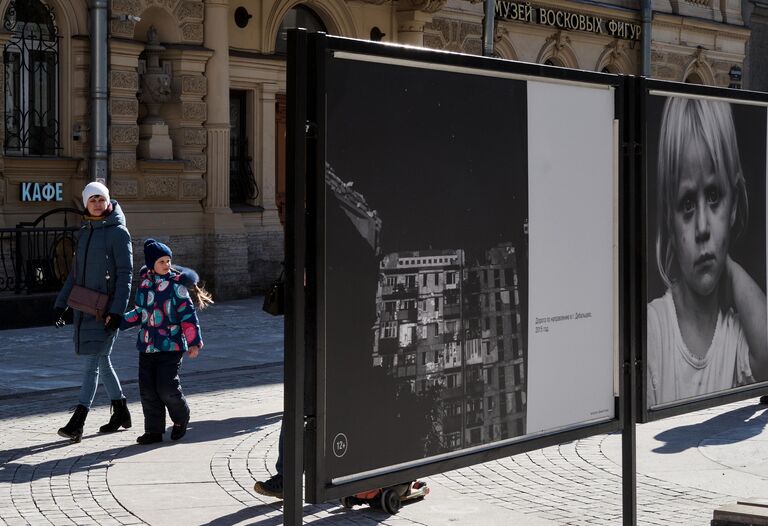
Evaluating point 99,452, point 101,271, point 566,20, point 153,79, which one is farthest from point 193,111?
point 99,452

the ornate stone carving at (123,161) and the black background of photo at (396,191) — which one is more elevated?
the ornate stone carving at (123,161)

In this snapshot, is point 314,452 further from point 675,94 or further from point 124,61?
point 124,61

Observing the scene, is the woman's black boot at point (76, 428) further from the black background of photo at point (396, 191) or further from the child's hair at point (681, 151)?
the black background of photo at point (396, 191)

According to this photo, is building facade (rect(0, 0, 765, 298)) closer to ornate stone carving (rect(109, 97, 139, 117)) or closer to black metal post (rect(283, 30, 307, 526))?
ornate stone carving (rect(109, 97, 139, 117))

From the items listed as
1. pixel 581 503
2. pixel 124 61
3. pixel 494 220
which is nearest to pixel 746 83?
pixel 124 61

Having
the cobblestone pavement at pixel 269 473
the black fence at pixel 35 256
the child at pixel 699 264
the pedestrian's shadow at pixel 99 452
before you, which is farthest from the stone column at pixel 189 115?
the child at pixel 699 264

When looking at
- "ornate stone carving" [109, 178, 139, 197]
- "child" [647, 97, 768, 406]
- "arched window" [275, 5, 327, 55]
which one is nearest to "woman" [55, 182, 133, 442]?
"child" [647, 97, 768, 406]

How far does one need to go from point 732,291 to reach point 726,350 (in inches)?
10.7

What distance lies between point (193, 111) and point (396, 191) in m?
16.7

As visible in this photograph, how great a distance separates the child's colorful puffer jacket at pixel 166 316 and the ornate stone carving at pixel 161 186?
1091cm

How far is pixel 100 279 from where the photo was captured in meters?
9.77

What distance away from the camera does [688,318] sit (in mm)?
6207

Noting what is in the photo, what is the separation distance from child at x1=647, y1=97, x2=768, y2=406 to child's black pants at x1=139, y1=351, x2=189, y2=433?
418 centimetres

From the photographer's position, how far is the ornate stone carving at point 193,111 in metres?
20.9
